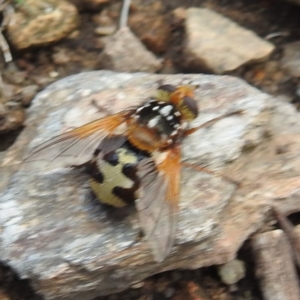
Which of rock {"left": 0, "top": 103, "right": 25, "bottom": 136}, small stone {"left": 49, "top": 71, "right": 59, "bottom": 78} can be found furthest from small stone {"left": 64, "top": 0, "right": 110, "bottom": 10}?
rock {"left": 0, "top": 103, "right": 25, "bottom": 136}

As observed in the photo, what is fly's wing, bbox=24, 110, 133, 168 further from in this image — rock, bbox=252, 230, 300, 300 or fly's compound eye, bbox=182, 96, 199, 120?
rock, bbox=252, 230, 300, 300

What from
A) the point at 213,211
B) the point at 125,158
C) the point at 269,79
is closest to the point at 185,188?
the point at 213,211

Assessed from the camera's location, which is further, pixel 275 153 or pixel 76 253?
pixel 275 153

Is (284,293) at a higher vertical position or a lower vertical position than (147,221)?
lower

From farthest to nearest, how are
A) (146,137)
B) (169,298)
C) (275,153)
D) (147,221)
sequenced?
(275,153) < (169,298) < (146,137) < (147,221)

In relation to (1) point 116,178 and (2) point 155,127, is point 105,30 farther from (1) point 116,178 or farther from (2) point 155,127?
(1) point 116,178

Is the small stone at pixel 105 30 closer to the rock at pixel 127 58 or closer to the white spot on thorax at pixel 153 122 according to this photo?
the rock at pixel 127 58

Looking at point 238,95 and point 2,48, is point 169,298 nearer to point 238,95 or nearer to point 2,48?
point 238,95
